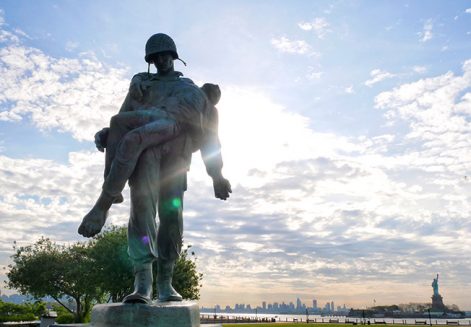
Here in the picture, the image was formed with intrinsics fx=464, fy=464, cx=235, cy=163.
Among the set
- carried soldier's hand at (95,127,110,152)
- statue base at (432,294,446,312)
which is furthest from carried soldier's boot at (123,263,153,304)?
statue base at (432,294,446,312)

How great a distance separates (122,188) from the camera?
198 inches

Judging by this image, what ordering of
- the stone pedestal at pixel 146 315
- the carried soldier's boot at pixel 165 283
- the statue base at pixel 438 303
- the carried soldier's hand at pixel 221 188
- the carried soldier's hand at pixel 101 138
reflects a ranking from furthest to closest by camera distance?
the statue base at pixel 438 303 < the carried soldier's hand at pixel 221 188 < the carried soldier's hand at pixel 101 138 < the carried soldier's boot at pixel 165 283 < the stone pedestal at pixel 146 315

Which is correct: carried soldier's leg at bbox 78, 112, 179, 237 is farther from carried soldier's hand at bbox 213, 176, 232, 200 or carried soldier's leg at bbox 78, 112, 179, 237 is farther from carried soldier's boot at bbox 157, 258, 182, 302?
carried soldier's hand at bbox 213, 176, 232, 200

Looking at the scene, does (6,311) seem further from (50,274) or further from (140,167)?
(140,167)

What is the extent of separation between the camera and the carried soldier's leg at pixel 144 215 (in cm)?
492

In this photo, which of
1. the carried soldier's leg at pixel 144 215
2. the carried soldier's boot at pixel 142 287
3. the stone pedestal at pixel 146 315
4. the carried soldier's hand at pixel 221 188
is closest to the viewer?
the stone pedestal at pixel 146 315

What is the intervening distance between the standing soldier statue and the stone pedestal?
150mm

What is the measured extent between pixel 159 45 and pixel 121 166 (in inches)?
73.2

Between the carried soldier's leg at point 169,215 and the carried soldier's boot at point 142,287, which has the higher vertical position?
the carried soldier's leg at point 169,215

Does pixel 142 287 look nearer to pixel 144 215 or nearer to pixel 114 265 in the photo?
pixel 144 215

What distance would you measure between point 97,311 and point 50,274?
41838mm

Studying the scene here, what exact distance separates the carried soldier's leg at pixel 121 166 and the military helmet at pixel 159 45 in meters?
1.22

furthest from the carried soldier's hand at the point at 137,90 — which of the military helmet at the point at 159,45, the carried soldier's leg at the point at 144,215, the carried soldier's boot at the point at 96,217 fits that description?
the carried soldier's boot at the point at 96,217

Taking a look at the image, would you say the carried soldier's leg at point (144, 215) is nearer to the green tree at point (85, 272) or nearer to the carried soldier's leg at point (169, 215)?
the carried soldier's leg at point (169, 215)
